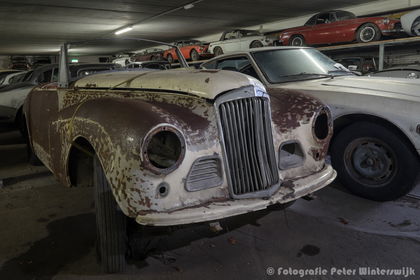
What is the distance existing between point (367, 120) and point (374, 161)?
45 centimetres

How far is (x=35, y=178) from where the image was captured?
15.4ft

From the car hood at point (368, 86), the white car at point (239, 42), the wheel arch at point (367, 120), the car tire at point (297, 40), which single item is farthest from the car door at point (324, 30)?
the wheel arch at point (367, 120)

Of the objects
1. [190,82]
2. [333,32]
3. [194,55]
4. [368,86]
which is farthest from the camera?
[194,55]

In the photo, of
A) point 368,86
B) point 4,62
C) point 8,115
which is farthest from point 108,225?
point 4,62

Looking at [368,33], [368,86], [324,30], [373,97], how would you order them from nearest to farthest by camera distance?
1. [373,97]
2. [368,86]
3. [368,33]
4. [324,30]

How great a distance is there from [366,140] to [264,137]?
5.87 ft

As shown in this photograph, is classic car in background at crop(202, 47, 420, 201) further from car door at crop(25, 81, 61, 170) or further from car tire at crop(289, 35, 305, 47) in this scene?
car tire at crop(289, 35, 305, 47)

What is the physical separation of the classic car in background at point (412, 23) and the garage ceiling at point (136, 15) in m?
4.01

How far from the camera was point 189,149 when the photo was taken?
2.15 m

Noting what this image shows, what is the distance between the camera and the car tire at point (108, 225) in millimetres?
2326

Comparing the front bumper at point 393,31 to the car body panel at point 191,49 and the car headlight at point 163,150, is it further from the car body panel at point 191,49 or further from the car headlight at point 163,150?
the car headlight at point 163,150

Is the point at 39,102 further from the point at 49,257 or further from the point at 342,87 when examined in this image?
the point at 342,87

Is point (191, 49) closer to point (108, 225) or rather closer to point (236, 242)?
point (236, 242)

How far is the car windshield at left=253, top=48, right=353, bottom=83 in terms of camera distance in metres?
4.46
